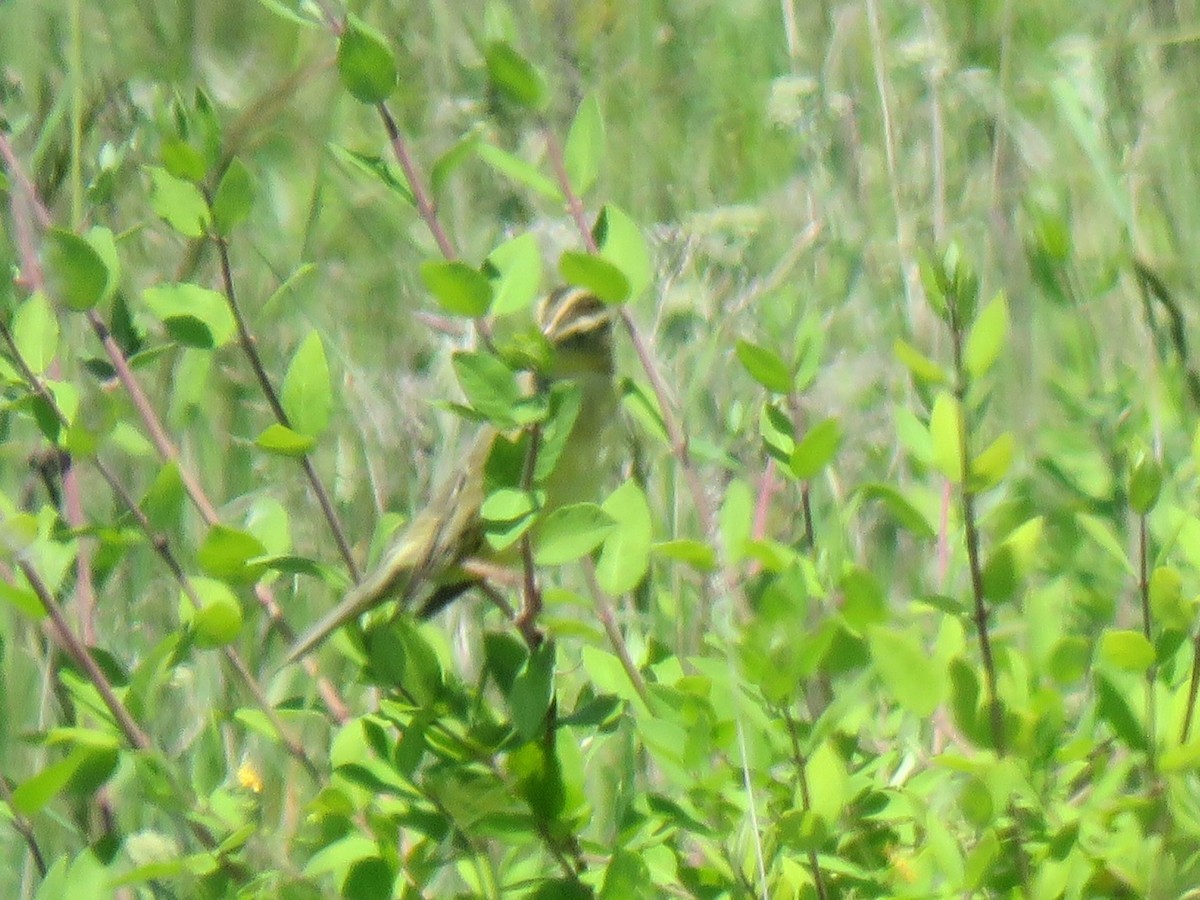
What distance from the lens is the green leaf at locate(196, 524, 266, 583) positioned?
1.20m

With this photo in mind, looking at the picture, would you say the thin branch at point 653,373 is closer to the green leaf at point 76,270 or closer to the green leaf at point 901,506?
the green leaf at point 901,506

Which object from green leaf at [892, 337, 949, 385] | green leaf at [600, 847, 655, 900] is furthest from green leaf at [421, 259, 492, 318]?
green leaf at [600, 847, 655, 900]

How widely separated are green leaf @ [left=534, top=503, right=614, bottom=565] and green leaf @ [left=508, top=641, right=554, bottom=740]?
72mm

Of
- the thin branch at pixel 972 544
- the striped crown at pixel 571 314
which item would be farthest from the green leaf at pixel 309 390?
the striped crown at pixel 571 314

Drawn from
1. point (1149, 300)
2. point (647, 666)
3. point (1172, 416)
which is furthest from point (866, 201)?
point (647, 666)

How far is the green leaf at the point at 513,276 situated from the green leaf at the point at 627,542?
169 mm

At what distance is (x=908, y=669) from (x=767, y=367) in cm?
29

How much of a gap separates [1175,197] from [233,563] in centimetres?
177

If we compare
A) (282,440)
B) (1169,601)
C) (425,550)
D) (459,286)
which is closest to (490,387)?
(459,286)

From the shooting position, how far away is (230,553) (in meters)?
1.21

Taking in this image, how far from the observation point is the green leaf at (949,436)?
44.0 inches

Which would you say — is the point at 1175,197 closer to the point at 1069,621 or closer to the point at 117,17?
the point at 1069,621

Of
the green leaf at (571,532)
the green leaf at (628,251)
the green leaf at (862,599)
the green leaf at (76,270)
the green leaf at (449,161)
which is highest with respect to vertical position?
the green leaf at (449,161)

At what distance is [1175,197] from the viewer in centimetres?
251
